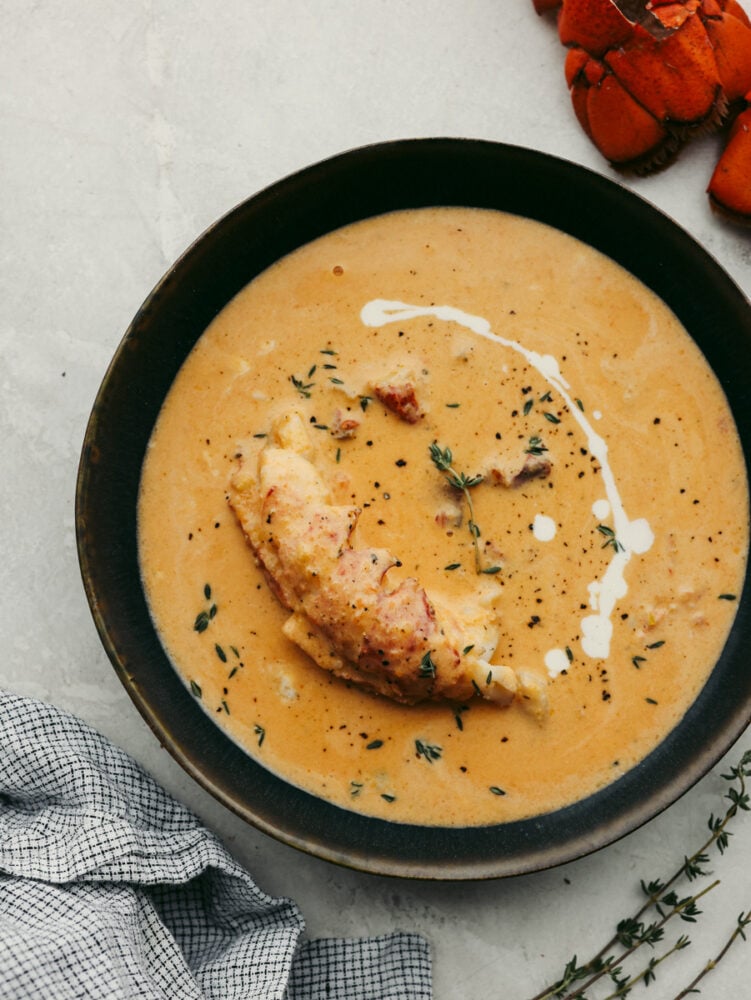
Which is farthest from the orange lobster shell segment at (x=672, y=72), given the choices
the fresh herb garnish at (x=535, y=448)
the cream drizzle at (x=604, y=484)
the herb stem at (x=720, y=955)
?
the herb stem at (x=720, y=955)

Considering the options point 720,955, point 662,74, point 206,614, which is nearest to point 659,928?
point 720,955

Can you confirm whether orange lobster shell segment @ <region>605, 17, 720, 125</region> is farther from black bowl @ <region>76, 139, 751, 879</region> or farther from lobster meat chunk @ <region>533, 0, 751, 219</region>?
black bowl @ <region>76, 139, 751, 879</region>

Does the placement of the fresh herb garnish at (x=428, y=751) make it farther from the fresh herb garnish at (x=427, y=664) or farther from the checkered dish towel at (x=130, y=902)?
the checkered dish towel at (x=130, y=902)

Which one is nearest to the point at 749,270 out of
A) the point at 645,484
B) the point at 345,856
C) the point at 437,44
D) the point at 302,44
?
the point at 645,484

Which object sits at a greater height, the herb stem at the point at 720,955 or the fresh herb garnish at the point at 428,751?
the fresh herb garnish at the point at 428,751

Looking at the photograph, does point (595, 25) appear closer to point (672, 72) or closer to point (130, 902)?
point (672, 72)

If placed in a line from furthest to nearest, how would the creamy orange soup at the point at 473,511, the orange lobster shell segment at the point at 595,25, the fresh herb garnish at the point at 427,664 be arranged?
the orange lobster shell segment at the point at 595,25 → the creamy orange soup at the point at 473,511 → the fresh herb garnish at the point at 427,664

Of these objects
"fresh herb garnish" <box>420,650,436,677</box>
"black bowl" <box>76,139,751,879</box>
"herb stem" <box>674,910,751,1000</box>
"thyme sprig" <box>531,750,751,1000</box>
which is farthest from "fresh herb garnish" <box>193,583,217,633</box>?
"herb stem" <box>674,910,751,1000</box>
